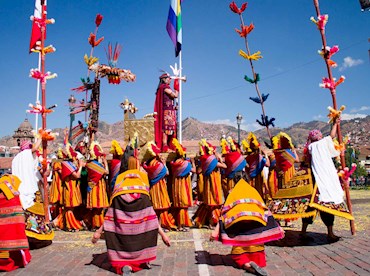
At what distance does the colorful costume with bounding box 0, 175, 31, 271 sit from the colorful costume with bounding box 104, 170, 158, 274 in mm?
1490

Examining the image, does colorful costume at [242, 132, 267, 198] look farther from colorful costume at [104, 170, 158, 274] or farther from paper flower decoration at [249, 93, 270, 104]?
colorful costume at [104, 170, 158, 274]

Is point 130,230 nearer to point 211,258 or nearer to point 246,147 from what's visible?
point 211,258

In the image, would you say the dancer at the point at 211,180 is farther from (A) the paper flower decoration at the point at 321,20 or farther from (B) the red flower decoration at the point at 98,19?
(B) the red flower decoration at the point at 98,19

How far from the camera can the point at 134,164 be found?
509 cm

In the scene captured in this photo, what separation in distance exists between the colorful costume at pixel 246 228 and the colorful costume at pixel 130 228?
3.27 ft

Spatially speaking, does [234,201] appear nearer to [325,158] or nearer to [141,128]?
[325,158]

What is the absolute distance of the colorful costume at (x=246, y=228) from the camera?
470 centimetres

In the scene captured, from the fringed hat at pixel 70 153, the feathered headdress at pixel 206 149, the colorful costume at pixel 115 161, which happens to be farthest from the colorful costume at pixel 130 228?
the fringed hat at pixel 70 153

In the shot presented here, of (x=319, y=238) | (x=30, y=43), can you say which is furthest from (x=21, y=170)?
(x=30, y=43)

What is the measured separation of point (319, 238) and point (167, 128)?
16.8ft

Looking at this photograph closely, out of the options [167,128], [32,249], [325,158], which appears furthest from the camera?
[167,128]

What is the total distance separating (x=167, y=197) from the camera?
25.5 feet

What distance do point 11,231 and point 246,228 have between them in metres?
3.57

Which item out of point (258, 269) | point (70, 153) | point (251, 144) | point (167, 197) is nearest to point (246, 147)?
point (251, 144)
